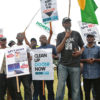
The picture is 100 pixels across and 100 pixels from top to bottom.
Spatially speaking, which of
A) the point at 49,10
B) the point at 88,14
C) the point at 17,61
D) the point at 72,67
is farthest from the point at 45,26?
the point at 72,67

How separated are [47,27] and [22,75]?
2800mm

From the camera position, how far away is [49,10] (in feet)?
20.4

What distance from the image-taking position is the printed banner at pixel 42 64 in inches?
218

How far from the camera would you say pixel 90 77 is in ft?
17.0

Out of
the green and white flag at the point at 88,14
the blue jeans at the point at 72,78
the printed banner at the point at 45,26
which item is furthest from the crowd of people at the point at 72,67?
the printed banner at the point at 45,26

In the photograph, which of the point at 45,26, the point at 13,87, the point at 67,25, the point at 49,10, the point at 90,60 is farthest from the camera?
the point at 45,26

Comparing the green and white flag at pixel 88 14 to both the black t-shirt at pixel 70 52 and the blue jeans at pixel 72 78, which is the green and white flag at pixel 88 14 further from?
the blue jeans at pixel 72 78

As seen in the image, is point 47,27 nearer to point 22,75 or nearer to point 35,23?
point 35,23

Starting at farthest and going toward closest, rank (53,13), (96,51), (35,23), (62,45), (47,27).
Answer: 1. (35,23)
2. (47,27)
3. (53,13)
4. (96,51)
5. (62,45)

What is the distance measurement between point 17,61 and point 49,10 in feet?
5.82

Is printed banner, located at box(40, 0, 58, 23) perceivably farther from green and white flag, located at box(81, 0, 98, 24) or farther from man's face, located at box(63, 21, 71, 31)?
man's face, located at box(63, 21, 71, 31)

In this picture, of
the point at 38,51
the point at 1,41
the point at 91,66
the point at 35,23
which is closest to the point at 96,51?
the point at 91,66

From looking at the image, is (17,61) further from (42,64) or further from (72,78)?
(72,78)

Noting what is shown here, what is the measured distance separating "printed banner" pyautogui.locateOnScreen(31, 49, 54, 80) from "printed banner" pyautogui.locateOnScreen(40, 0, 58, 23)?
1.15 meters
